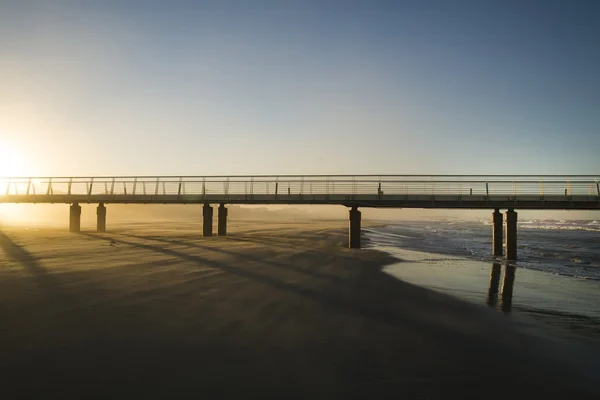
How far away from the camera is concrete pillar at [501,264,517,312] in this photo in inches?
338

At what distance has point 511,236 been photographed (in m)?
19.7

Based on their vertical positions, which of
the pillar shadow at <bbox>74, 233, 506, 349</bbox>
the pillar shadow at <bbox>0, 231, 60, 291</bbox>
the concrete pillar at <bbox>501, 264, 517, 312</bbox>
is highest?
the pillar shadow at <bbox>0, 231, 60, 291</bbox>

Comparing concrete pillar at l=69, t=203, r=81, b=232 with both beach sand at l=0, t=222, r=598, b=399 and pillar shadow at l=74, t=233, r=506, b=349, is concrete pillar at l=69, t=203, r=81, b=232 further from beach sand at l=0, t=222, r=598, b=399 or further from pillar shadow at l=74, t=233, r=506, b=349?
pillar shadow at l=74, t=233, r=506, b=349

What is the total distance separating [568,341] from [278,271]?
8045 millimetres

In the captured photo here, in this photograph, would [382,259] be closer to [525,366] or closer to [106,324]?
[525,366]

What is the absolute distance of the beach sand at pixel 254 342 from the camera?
4043mm

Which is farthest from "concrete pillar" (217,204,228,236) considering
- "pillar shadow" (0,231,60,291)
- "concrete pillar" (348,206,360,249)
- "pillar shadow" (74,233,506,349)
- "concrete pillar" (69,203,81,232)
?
"pillar shadow" (74,233,506,349)

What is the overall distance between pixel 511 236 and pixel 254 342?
64.4 ft

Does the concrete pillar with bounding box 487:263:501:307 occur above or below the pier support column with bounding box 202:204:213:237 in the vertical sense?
below

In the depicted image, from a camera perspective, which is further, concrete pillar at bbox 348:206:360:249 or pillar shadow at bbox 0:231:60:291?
concrete pillar at bbox 348:206:360:249

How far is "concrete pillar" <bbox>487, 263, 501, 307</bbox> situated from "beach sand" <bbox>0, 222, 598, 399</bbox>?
3.55 ft

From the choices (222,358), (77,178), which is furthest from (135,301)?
(77,178)

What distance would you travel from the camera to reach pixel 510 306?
852cm

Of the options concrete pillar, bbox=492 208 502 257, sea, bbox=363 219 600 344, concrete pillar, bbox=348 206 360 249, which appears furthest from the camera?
concrete pillar, bbox=348 206 360 249
